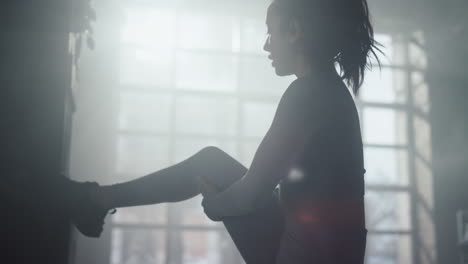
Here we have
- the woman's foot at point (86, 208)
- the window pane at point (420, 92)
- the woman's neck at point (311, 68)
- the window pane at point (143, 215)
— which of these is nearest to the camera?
the woman's neck at point (311, 68)

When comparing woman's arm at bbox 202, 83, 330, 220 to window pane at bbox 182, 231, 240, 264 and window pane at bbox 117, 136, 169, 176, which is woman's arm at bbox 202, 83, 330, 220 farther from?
window pane at bbox 117, 136, 169, 176

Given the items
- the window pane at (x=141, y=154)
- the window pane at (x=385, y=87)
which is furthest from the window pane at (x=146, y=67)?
the window pane at (x=385, y=87)

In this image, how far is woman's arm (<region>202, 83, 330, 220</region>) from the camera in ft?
2.99

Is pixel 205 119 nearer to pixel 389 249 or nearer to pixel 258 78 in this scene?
pixel 258 78

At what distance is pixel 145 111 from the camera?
391cm

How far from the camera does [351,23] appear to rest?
1.12m

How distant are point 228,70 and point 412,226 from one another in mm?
2001

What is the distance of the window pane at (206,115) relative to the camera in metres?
3.93

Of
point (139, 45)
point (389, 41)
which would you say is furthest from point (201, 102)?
point (389, 41)

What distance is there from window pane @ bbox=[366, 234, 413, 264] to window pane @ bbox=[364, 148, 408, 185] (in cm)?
46

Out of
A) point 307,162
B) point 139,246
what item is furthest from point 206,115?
point 307,162

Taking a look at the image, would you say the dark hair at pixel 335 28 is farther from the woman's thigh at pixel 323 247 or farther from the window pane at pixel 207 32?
the window pane at pixel 207 32

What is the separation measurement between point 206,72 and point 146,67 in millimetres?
475

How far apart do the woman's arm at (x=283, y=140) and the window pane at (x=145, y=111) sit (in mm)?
3018
